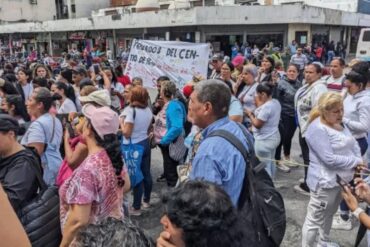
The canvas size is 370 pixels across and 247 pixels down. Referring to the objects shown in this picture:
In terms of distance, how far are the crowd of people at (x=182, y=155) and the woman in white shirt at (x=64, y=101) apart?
0.05 feet

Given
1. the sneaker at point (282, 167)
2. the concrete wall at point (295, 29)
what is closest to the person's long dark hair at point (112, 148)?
the sneaker at point (282, 167)

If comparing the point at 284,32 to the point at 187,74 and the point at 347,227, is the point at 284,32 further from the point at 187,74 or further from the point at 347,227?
the point at 347,227

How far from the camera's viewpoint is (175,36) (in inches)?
1021

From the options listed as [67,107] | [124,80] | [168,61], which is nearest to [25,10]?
[124,80]

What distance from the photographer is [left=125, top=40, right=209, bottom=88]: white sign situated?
25.4ft

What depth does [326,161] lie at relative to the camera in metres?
3.35

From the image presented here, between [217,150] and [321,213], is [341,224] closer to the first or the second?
[321,213]

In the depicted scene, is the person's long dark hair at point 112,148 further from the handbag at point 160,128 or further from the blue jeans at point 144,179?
the handbag at point 160,128

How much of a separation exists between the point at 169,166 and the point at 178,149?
370mm

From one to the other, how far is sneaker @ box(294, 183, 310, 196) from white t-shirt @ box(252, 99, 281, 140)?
93cm

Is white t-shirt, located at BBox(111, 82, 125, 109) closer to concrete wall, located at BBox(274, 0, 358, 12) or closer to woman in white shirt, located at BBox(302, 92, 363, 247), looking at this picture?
woman in white shirt, located at BBox(302, 92, 363, 247)

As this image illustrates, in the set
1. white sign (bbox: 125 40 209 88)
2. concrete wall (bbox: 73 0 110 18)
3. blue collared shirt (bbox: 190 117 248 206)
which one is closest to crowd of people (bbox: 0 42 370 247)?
blue collared shirt (bbox: 190 117 248 206)

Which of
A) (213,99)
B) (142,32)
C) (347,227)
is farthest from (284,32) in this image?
(213,99)

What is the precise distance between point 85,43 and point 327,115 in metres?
33.0
